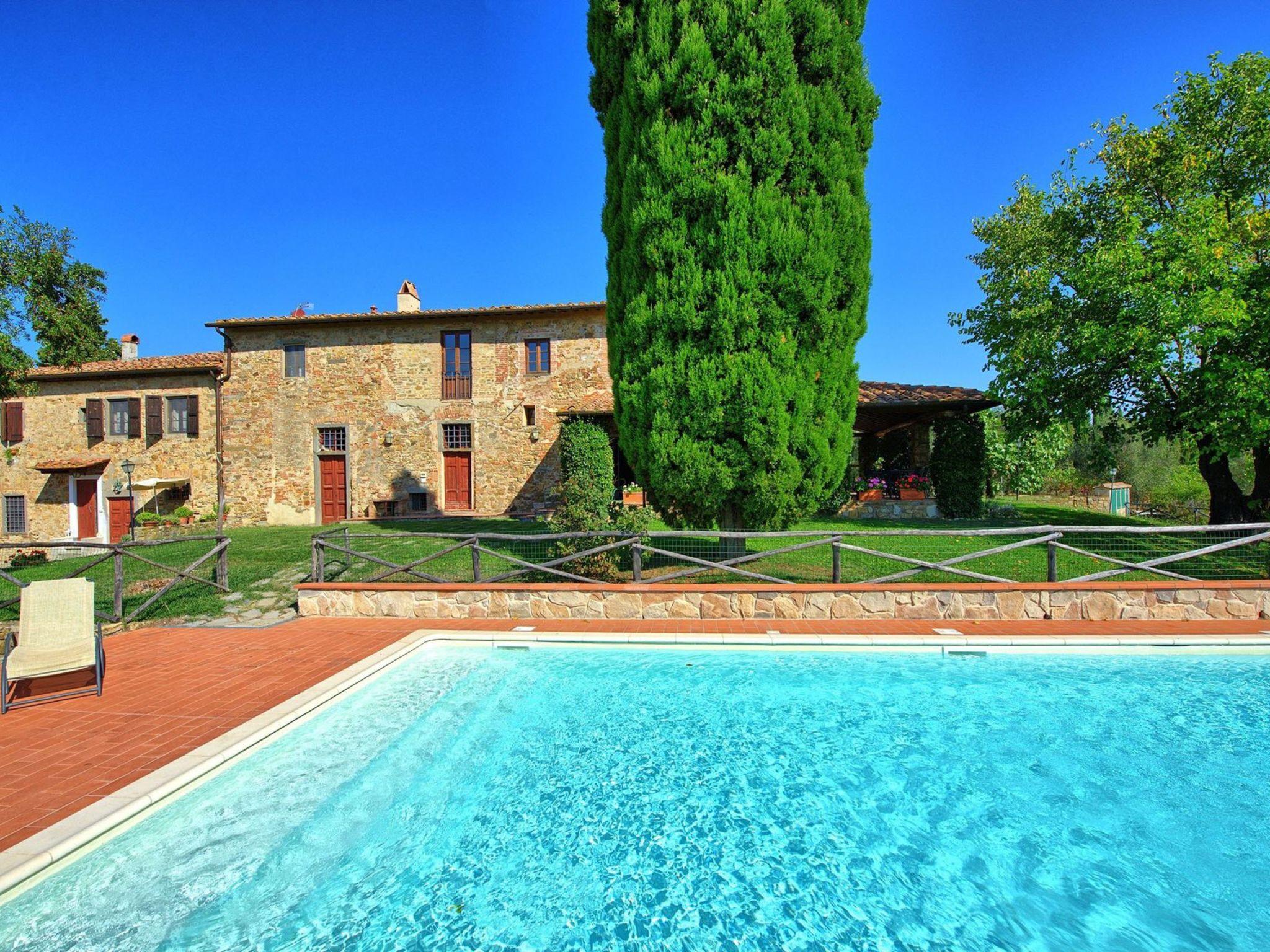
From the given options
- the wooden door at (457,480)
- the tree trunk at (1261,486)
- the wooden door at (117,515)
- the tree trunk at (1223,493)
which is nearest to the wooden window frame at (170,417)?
the wooden door at (117,515)

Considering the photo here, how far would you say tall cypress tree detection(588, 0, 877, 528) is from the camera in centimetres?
755

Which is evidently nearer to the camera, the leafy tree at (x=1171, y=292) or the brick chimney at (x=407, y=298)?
the leafy tree at (x=1171, y=292)

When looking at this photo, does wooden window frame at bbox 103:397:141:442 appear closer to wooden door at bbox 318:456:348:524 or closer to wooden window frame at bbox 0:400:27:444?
wooden window frame at bbox 0:400:27:444

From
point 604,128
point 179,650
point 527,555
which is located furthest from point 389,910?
point 604,128

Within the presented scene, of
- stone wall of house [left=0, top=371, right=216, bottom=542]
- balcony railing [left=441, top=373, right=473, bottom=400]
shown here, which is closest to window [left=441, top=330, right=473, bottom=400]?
balcony railing [left=441, top=373, right=473, bottom=400]

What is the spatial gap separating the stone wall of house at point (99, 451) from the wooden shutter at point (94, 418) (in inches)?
8.7

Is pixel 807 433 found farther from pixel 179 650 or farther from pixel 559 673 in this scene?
pixel 179 650

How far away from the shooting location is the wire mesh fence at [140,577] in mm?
7133

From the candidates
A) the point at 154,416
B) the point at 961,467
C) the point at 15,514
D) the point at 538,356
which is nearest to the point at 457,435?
the point at 538,356

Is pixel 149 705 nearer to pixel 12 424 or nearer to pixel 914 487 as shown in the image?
pixel 914 487

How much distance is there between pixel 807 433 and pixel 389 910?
22.6 ft

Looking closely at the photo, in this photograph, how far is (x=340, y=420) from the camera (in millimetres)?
18672

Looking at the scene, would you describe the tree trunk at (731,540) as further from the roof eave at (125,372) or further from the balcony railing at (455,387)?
the roof eave at (125,372)

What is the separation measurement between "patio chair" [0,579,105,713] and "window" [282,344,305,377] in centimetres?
1581
